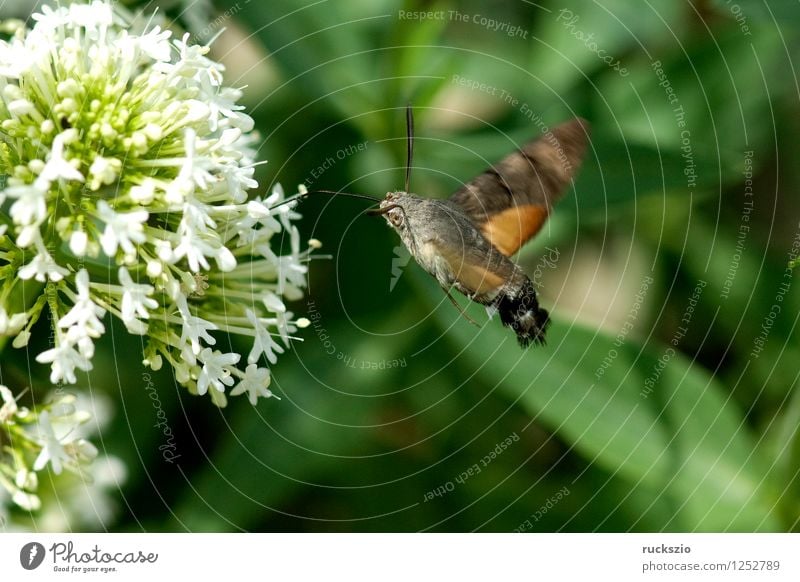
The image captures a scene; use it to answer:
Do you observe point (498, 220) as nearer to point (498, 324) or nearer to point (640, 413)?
point (498, 324)

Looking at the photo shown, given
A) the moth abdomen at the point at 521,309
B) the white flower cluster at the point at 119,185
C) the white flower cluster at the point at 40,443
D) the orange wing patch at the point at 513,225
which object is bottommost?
the white flower cluster at the point at 40,443

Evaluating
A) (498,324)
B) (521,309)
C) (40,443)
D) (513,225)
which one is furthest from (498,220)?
(40,443)

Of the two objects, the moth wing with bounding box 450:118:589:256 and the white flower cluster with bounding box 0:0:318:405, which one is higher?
the moth wing with bounding box 450:118:589:256

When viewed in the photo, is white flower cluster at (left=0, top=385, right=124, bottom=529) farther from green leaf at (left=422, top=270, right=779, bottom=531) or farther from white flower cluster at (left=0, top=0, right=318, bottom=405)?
green leaf at (left=422, top=270, right=779, bottom=531)

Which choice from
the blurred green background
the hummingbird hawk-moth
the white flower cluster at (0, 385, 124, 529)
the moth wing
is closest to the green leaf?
the blurred green background

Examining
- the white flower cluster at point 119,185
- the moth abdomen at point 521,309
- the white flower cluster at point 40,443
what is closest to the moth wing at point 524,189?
the moth abdomen at point 521,309

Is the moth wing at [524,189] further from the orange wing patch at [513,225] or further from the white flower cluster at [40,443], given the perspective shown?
the white flower cluster at [40,443]

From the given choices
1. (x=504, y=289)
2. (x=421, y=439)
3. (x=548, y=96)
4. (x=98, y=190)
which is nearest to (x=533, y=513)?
(x=421, y=439)
